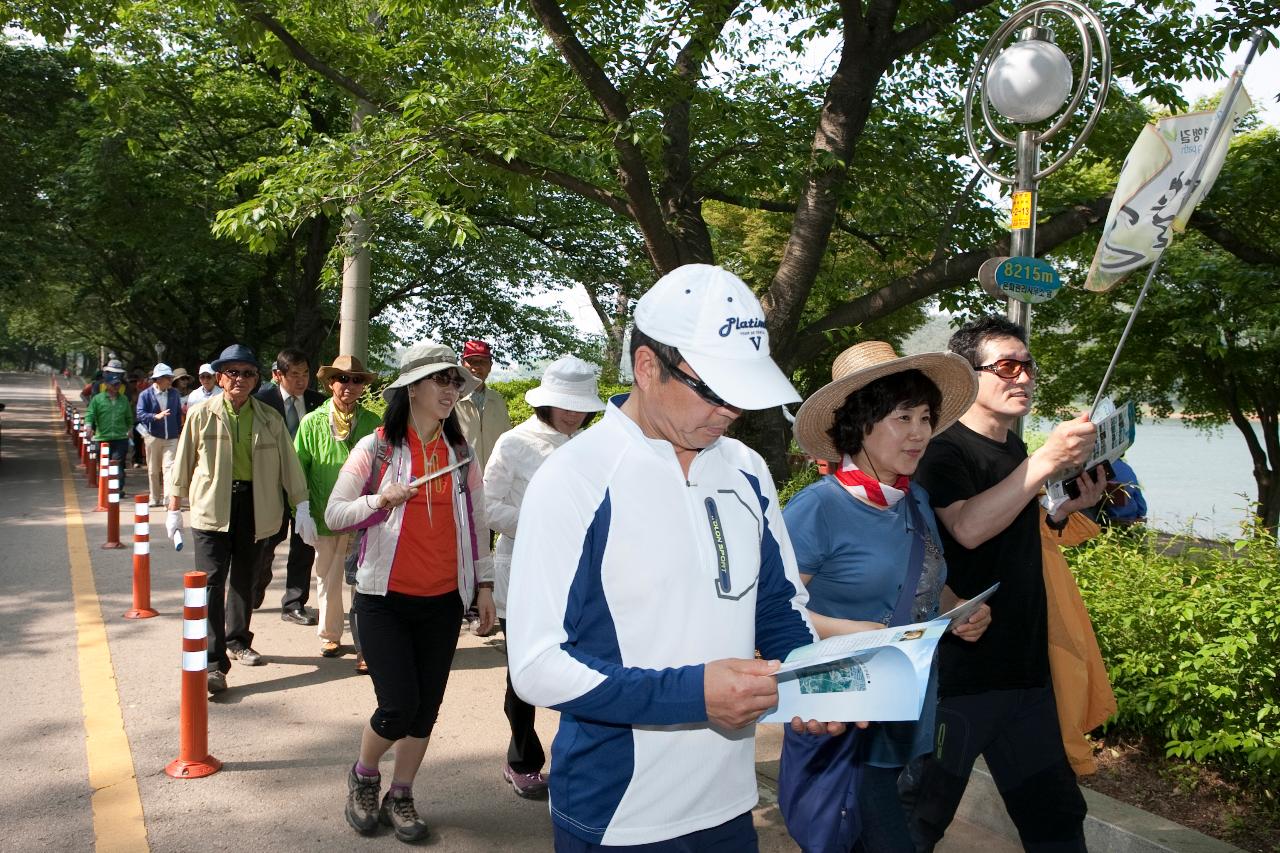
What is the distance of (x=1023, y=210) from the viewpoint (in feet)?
18.1

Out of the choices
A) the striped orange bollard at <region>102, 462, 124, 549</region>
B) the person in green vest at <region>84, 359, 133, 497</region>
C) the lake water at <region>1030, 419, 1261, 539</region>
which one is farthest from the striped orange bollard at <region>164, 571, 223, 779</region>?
the person in green vest at <region>84, 359, 133, 497</region>

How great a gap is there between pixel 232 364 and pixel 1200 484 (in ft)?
110

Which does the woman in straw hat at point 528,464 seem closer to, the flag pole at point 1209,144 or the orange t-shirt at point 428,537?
the orange t-shirt at point 428,537

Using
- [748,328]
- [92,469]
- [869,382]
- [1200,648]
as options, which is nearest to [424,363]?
[869,382]

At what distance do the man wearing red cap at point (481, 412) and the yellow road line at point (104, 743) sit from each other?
2.78m

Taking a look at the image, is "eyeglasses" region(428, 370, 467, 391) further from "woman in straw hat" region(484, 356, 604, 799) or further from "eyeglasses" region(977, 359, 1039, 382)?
"eyeglasses" region(977, 359, 1039, 382)

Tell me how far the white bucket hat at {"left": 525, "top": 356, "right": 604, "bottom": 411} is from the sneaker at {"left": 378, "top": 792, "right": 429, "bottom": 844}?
6.17 ft

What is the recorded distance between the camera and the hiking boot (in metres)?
6.39

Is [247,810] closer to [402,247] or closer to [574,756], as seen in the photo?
[574,756]

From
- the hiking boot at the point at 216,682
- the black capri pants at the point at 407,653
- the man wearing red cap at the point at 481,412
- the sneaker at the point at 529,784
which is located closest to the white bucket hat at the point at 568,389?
the black capri pants at the point at 407,653

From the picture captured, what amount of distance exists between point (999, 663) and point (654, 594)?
160 cm

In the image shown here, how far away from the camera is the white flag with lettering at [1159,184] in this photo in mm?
3375

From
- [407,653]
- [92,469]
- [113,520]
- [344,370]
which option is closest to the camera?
[407,653]

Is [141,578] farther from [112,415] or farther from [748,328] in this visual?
[112,415]
